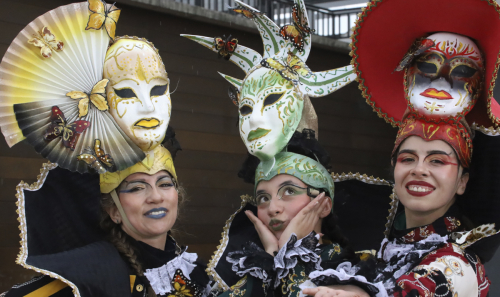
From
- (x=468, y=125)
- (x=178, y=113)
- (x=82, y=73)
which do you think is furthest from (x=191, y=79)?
(x=468, y=125)

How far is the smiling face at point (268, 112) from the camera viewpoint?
11.1ft

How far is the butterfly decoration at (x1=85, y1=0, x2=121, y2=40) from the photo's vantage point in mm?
3512

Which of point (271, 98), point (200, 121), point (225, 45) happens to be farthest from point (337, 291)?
point (200, 121)

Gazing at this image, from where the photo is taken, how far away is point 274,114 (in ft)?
11.2

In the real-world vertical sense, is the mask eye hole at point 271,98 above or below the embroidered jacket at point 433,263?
above

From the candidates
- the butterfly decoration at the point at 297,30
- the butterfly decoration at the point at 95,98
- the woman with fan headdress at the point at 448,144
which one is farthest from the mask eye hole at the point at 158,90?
the woman with fan headdress at the point at 448,144

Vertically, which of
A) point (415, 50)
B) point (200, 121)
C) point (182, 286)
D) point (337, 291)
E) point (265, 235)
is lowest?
point (182, 286)

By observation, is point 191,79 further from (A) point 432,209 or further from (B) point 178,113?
(A) point 432,209

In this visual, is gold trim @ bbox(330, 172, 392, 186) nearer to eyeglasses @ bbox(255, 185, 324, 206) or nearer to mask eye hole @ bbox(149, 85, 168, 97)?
eyeglasses @ bbox(255, 185, 324, 206)

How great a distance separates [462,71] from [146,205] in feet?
5.89

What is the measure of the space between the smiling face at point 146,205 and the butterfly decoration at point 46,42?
80 cm

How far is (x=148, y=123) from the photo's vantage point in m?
3.47

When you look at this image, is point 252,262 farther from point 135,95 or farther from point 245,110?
point 135,95

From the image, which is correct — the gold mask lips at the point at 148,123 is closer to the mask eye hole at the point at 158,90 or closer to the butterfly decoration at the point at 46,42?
the mask eye hole at the point at 158,90
